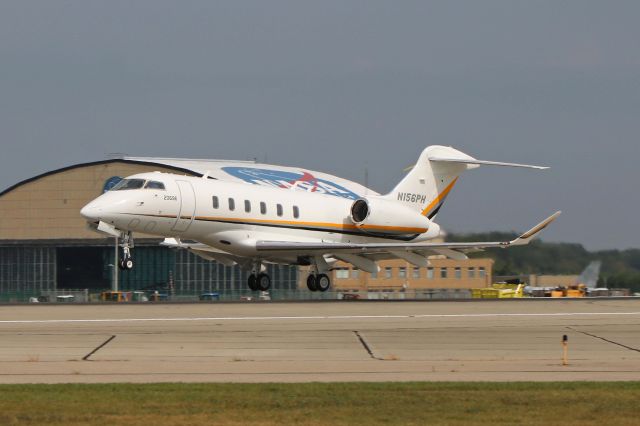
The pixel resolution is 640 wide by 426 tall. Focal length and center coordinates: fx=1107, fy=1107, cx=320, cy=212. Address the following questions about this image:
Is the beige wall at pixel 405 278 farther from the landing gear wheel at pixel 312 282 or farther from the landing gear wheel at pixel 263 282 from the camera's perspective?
the landing gear wheel at pixel 263 282

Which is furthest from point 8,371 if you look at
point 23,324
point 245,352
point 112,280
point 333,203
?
point 112,280

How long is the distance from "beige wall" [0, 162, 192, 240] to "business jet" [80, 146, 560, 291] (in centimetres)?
2852

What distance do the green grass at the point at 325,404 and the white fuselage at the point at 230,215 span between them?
19469 mm

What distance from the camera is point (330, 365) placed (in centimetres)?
1858

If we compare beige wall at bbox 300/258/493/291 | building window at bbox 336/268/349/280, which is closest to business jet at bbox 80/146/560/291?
beige wall at bbox 300/258/493/291

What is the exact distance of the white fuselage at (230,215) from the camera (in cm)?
3516

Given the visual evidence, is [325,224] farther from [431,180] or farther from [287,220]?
[431,180]

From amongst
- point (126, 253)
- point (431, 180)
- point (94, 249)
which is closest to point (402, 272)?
point (94, 249)

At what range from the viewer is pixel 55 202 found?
6994cm

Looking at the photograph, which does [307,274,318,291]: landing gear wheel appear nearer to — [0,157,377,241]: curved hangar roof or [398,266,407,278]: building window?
[0,157,377,241]: curved hangar roof

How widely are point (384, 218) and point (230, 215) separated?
6854 millimetres

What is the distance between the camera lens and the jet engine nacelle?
4094cm

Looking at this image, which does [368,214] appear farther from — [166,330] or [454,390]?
[454,390]

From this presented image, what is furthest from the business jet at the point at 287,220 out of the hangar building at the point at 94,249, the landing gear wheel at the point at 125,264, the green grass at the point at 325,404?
the hangar building at the point at 94,249
